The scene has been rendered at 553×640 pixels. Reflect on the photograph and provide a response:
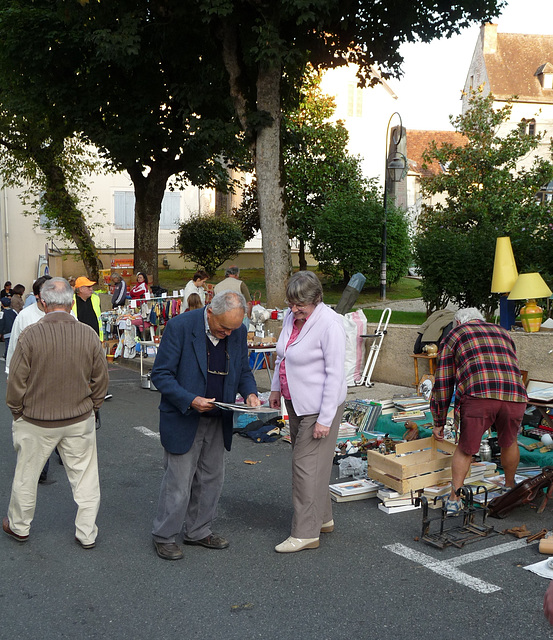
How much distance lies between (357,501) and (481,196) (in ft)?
50.6

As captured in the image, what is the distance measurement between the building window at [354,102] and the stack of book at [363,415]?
34.2m

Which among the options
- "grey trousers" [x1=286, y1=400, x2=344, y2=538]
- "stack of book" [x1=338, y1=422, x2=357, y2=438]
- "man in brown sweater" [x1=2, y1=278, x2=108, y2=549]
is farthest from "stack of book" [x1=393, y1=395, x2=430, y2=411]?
"man in brown sweater" [x1=2, y1=278, x2=108, y2=549]

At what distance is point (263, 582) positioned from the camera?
4520mm

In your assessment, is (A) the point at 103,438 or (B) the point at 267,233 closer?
(A) the point at 103,438

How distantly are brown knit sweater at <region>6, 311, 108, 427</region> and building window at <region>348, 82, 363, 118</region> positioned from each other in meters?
38.0

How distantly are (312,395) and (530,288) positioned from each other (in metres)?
5.50

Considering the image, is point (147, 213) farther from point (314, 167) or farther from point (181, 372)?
point (181, 372)

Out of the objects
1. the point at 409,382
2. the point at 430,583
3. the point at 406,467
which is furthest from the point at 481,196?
the point at 430,583

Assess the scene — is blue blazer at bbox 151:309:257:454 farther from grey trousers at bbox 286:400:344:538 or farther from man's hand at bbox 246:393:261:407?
grey trousers at bbox 286:400:344:538

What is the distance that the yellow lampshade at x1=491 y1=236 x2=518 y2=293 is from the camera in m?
9.99

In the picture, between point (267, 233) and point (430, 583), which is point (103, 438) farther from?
point (267, 233)

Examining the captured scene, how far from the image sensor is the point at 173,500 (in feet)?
15.9

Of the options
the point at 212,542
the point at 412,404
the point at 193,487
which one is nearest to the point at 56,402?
the point at 193,487

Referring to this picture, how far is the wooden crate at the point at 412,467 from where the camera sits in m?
6.07
